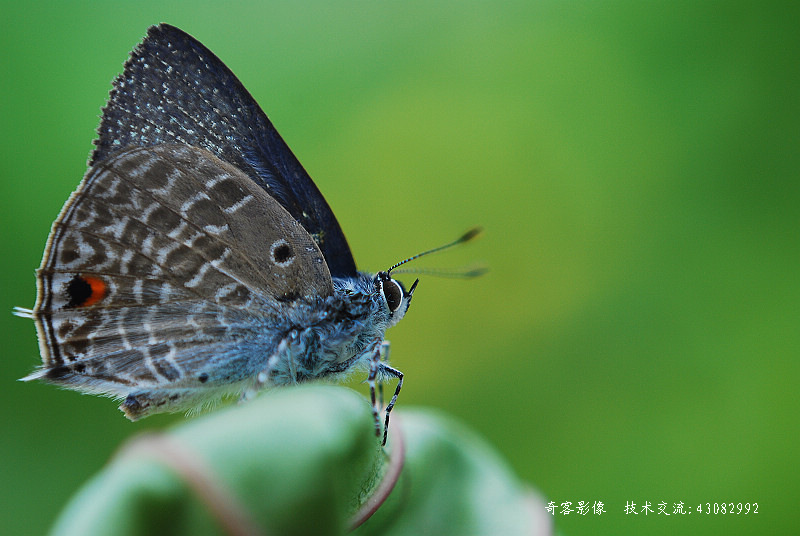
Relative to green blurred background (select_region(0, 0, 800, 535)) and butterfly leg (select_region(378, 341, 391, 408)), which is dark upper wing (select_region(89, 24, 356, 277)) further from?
green blurred background (select_region(0, 0, 800, 535))

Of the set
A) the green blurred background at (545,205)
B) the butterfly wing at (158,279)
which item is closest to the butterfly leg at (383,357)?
the butterfly wing at (158,279)

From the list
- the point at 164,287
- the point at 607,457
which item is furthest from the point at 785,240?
the point at 164,287

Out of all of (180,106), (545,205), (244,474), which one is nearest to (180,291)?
(180,106)

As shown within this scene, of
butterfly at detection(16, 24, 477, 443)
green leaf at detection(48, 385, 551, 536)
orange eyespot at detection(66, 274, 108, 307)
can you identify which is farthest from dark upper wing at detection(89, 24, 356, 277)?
green leaf at detection(48, 385, 551, 536)

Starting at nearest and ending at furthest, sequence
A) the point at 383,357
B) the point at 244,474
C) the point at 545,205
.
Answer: the point at 244,474 < the point at 383,357 < the point at 545,205

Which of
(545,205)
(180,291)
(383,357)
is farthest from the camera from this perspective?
(545,205)

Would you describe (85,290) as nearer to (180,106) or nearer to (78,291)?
(78,291)

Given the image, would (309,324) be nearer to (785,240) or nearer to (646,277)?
(646,277)

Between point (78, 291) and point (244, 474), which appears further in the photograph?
point (78, 291)

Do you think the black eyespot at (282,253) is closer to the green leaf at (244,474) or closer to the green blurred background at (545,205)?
the green leaf at (244,474)
